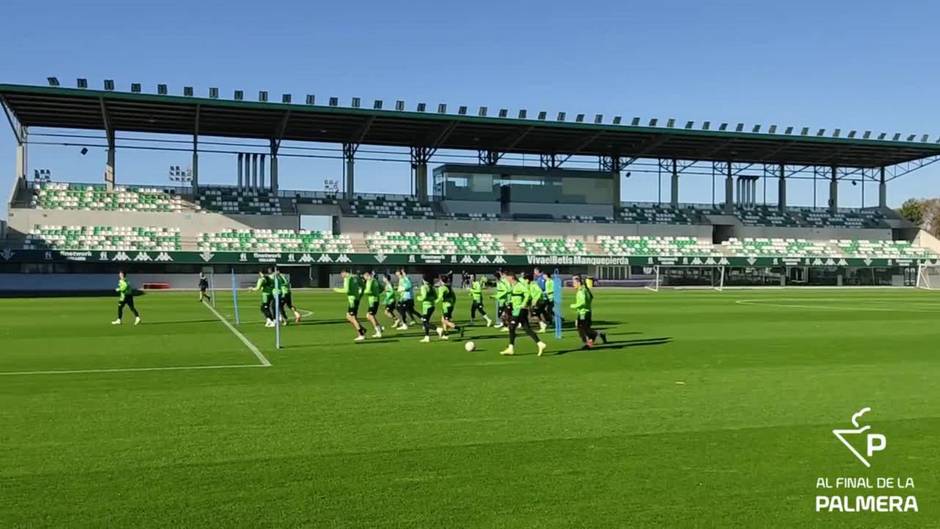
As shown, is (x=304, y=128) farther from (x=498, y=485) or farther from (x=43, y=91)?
(x=498, y=485)

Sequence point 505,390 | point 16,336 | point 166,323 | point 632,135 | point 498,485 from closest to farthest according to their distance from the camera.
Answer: point 498,485 → point 505,390 → point 16,336 → point 166,323 → point 632,135

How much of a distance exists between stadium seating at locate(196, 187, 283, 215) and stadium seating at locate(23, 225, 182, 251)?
5.39 metres

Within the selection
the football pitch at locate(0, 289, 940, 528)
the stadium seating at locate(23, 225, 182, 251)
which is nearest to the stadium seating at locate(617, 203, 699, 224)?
the stadium seating at locate(23, 225, 182, 251)

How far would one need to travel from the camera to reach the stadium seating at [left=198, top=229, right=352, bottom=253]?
196 ft

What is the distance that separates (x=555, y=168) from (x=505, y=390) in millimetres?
64431

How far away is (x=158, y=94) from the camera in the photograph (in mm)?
56406

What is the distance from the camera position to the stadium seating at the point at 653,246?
6912cm

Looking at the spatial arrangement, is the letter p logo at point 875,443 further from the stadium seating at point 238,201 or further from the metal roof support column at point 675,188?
the metal roof support column at point 675,188

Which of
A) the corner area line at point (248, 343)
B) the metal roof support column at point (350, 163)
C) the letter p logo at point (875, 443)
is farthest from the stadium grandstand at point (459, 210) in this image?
the letter p logo at point (875, 443)

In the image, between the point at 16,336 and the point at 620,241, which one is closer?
the point at 16,336

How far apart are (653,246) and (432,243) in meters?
19.3

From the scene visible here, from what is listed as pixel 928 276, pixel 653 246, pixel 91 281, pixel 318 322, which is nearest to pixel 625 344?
pixel 318 322

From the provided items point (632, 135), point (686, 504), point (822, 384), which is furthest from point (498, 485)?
point (632, 135)

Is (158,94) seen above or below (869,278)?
above
